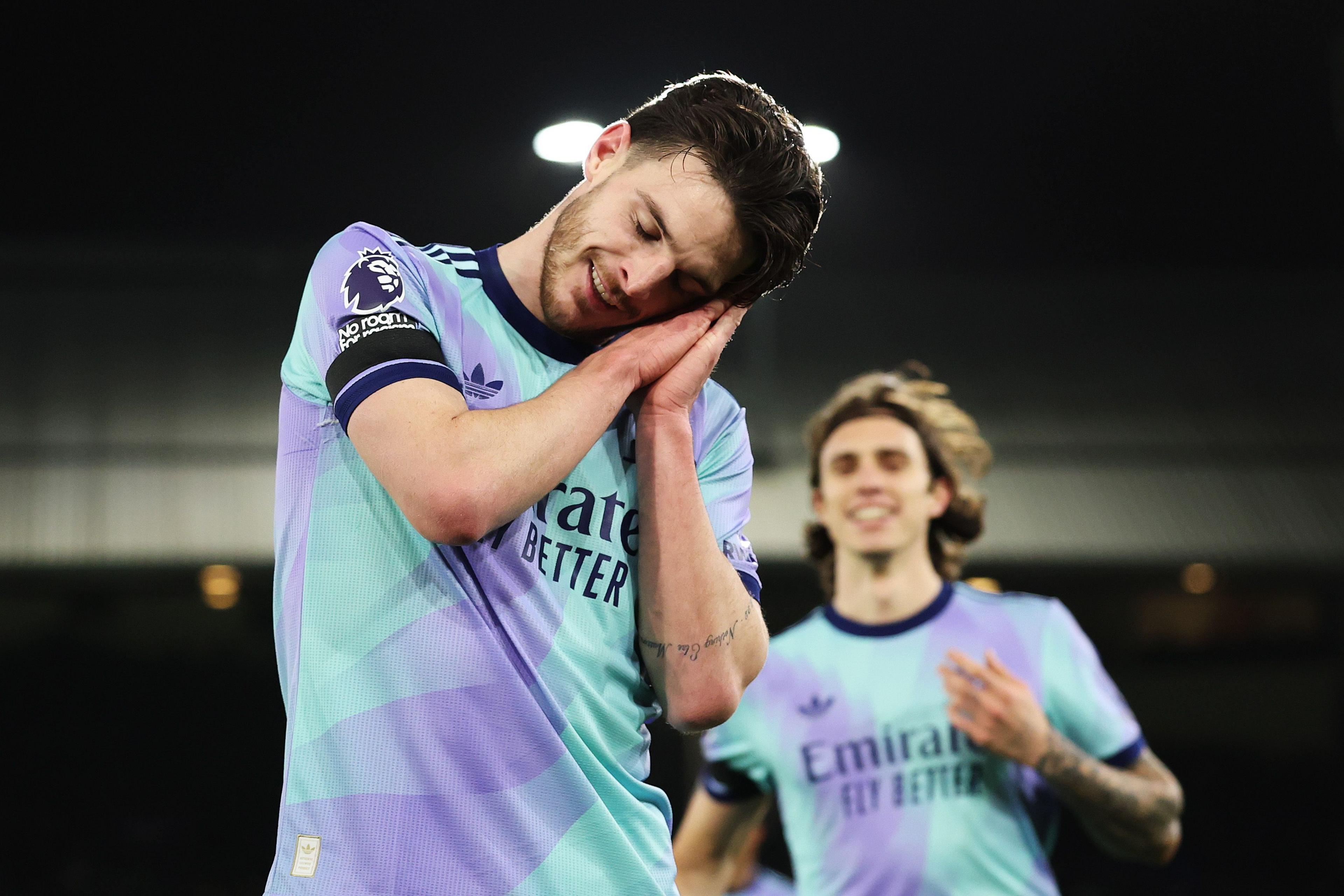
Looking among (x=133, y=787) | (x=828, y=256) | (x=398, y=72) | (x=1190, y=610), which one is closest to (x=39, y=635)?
(x=133, y=787)

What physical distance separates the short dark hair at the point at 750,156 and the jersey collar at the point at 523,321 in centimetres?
18

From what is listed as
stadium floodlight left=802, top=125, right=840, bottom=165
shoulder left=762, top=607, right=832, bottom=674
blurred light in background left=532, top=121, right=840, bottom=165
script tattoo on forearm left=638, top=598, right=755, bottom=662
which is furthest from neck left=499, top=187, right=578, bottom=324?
stadium floodlight left=802, top=125, right=840, bottom=165

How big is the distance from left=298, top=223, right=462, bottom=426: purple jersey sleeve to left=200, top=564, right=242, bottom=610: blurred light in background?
4.29 metres

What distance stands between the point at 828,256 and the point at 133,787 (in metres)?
3.68

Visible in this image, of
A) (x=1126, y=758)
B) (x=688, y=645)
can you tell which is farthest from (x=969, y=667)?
(x=688, y=645)

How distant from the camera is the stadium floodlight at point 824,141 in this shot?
3.87 meters

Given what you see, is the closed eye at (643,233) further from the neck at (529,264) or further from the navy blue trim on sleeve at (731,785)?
the navy blue trim on sleeve at (731,785)

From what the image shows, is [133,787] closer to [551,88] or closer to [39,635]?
[39,635]

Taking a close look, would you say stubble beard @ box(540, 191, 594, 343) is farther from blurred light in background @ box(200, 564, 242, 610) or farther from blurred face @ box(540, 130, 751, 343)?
blurred light in background @ box(200, 564, 242, 610)

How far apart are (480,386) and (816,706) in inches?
74.1

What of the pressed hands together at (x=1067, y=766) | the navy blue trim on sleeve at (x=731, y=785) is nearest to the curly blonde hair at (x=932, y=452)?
the pressed hands together at (x=1067, y=766)

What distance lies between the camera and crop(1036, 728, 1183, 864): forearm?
2.47 metres

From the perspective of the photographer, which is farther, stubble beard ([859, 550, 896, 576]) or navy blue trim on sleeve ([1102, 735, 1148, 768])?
stubble beard ([859, 550, 896, 576])

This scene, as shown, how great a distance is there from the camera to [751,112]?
3.71 feet
